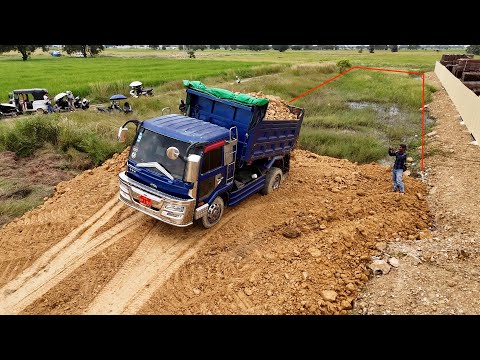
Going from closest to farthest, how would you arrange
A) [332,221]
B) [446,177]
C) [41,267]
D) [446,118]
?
[41,267]
[332,221]
[446,177]
[446,118]

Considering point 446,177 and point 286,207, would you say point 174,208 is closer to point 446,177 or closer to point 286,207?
point 286,207

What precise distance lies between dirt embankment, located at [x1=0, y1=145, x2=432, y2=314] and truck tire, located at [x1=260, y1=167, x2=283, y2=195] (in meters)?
0.24

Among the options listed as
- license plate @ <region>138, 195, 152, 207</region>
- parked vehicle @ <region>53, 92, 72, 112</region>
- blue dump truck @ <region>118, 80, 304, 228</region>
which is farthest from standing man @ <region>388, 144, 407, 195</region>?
parked vehicle @ <region>53, 92, 72, 112</region>

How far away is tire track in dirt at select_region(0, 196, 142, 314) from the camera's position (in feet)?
19.2

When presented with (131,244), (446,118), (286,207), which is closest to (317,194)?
(286,207)

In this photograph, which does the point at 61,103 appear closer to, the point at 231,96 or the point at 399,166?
the point at 231,96

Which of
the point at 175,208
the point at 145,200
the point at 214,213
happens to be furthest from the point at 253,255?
the point at 145,200

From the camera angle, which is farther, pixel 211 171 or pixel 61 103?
pixel 61 103

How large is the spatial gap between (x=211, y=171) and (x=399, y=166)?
5.28 meters

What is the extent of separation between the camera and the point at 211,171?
7.36 metres

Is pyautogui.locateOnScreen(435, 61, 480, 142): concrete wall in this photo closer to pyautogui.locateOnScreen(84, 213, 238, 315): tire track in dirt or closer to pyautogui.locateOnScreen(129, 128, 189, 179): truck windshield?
pyautogui.locateOnScreen(84, 213, 238, 315): tire track in dirt

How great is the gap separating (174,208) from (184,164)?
900 millimetres

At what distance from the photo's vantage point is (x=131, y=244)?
285 inches

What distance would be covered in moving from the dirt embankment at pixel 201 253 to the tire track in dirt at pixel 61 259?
Result: 0.06 feet
